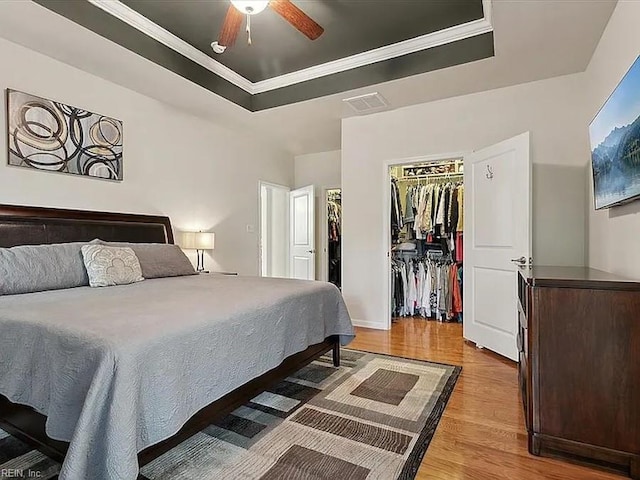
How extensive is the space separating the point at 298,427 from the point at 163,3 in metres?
3.12

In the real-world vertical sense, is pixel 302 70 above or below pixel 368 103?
above

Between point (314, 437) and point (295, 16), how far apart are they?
2.52 meters

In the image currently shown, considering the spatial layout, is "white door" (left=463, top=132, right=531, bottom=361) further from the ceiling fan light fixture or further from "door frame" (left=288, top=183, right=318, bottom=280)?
"door frame" (left=288, top=183, right=318, bottom=280)

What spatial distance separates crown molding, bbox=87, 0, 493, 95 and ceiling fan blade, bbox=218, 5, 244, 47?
2.81 feet

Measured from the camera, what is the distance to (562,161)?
3293mm

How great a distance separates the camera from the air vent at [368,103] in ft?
12.3

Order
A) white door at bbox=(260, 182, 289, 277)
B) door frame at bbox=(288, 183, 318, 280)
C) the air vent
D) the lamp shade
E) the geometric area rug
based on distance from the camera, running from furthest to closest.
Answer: white door at bbox=(260, 182, 289, 277), door frame at bbox=(288, 183, 318, 280), the lamp shade, the air vent, the geometric area rug

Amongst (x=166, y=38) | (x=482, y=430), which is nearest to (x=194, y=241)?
(x=166, y=38)

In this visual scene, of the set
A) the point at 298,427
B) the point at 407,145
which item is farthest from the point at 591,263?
the point at 298,427

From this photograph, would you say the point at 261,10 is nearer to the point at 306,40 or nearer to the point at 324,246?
the point at 306,40

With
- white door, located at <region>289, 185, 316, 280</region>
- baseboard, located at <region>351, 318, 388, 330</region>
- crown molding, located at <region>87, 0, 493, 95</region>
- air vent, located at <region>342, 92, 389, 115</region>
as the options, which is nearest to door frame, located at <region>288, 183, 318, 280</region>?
white door, located at <region>289, 185, 316, 280</region>

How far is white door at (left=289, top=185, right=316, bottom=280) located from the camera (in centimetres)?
589

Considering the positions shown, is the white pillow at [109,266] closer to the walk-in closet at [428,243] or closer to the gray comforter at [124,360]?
the gray comforter at [124,360]

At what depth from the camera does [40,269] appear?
2402 millimetres
